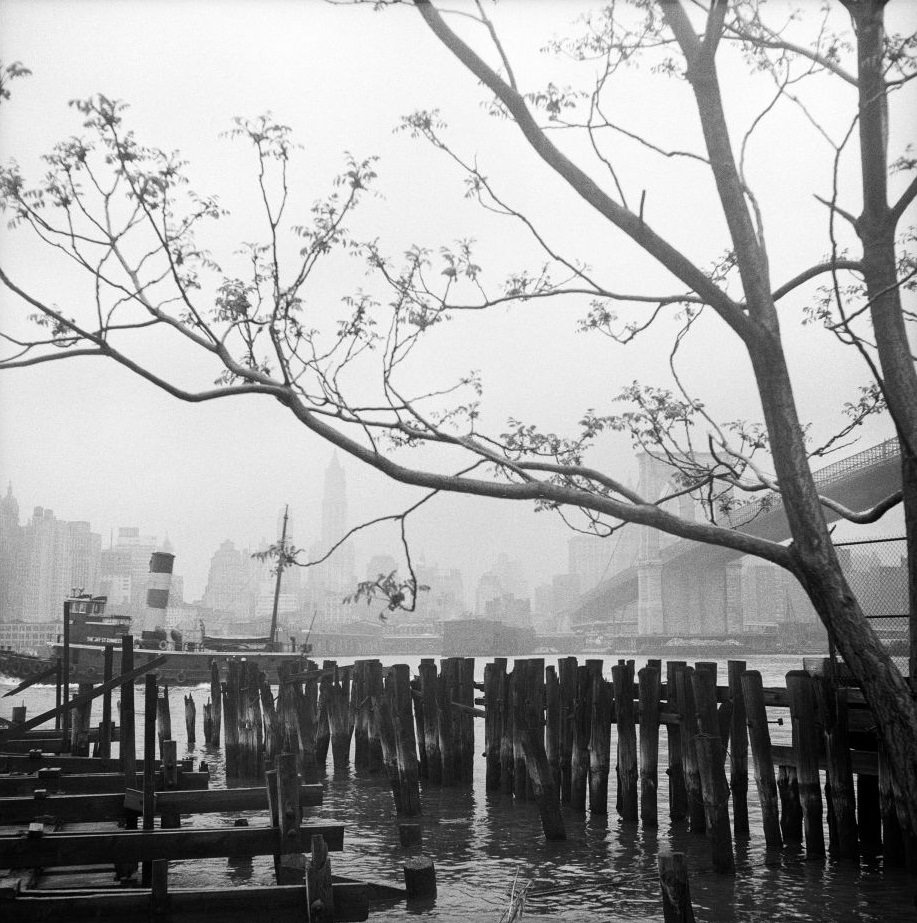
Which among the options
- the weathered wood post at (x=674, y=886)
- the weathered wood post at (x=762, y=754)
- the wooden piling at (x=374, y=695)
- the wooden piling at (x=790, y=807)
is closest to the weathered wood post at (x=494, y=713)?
the wooden piling at (x=374, y=695)

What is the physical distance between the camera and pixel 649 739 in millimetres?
11828

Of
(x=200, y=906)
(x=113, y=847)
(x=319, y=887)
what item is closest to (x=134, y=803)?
(x=113, y=847)

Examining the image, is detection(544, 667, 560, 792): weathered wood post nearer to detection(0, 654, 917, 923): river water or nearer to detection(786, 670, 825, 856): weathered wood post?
detection(0, 654, 917, 923): river water

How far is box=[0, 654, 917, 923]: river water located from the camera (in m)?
8.84

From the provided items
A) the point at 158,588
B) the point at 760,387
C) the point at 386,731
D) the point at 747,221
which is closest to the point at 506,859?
the point at 386,731

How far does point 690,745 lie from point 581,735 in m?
2.55

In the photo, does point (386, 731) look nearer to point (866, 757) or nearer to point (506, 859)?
point (506, 859)

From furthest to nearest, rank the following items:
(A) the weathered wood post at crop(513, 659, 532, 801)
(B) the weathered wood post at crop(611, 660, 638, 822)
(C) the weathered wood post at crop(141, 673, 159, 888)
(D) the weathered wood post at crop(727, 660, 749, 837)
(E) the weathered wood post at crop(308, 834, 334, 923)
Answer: (A) the weathered wood post at crop(513, 659, 532, 801) < (B) the weathered wood post at crop(611, 660, 638, 822) < (D) the weathered wood post at crop(727, 660, 749, 837) < (C) the weathered wood post at crop(141, 673, 159, 888) < (E) the weathered wood post at crop(308, 834, 334, 923)

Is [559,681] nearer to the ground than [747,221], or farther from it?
nearer to the ground

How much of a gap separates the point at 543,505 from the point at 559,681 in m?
2.89

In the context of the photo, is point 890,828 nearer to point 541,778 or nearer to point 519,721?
point 541,778

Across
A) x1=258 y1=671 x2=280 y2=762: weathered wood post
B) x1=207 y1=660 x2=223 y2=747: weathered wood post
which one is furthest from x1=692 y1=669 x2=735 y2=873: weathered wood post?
x1=207 y1=660 x2=223 y2=747: weathered wood post

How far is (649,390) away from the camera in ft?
40.0

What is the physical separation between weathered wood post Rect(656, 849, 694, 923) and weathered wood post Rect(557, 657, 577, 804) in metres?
7.44
